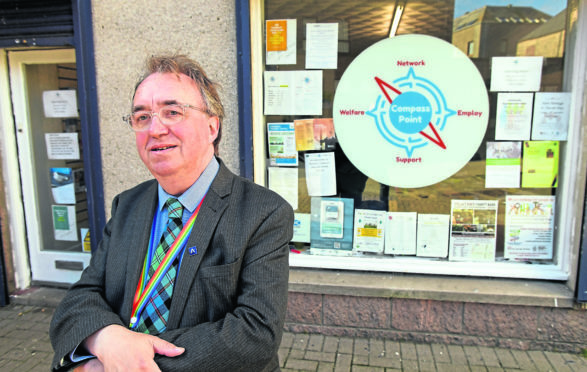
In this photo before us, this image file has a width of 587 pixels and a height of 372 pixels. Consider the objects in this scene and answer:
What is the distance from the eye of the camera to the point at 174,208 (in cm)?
147

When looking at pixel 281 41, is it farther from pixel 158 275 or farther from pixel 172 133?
pixel 158 275

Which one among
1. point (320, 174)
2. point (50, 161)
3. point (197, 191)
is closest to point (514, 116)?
point (320, 174)

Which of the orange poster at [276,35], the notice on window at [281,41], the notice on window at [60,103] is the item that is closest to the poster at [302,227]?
the notice on window at [281,41]

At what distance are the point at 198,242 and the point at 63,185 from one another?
3549 mm

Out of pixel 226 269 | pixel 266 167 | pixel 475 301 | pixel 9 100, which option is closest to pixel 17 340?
pixel 9 100

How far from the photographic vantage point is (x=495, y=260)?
3.45 meters

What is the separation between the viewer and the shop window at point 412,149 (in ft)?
10.7

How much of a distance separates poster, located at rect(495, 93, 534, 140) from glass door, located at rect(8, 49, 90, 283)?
3964mm

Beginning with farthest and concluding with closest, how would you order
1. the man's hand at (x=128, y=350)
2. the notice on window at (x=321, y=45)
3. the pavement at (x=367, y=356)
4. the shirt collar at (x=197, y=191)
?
1. the notice on window at (x=321, y=45)
2. the pavement at (x=367, y=356)
3. the shirt collar at (x=197, y=191)
4. the man's hand at (x=128, y=350)

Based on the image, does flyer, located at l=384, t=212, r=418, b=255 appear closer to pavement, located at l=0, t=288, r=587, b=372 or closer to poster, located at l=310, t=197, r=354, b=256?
poster, located at l=310, t=197, r=354, b=256

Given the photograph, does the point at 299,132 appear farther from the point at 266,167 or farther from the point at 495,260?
the point at 495,260

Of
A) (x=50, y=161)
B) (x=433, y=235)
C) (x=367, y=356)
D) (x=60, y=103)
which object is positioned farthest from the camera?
(x=50, y=161)

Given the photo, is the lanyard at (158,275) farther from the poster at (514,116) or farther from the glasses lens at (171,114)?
the poster at (514,116)

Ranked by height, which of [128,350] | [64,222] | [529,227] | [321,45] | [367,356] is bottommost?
[367,356]
